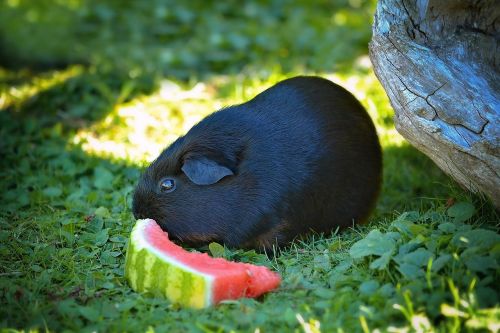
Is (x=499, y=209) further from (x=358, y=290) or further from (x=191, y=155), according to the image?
(x=191, y=155)

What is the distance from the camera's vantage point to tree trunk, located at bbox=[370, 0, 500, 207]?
4.02 meters

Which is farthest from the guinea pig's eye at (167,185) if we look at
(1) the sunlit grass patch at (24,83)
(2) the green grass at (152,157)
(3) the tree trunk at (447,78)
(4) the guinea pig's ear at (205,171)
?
(1) the sunlit grass patch at (24,83)

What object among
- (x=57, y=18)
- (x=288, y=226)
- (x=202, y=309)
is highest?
(x=57, y=18)

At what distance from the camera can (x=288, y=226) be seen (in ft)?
14.9

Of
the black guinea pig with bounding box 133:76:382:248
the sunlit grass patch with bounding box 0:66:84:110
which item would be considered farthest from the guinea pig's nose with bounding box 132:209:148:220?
the sunlit grass patch with bounding box 0:66:84:110

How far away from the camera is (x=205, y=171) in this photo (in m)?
4.38

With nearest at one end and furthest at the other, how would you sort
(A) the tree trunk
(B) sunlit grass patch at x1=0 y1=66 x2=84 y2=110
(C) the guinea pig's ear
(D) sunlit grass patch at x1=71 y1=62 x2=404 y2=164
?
(A) the tree trunk → (C) the guinea pig's ear → (D) sunlit grass patch at x1=71 y1=62 x2=404 y2=164 → (B) sunlit grass patch at x1=0 y1=66 x2=84 y2=110

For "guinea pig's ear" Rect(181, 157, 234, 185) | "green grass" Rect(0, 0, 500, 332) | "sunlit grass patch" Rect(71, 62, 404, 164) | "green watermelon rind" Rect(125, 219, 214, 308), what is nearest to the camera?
"green grass" Rect(0, 0, 500, 332)

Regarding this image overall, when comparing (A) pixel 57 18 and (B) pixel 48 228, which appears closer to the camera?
(B) pixel 48 228

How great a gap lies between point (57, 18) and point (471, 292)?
8.55 m

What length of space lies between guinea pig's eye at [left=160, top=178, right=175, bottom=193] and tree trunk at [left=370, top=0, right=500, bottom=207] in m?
1.55

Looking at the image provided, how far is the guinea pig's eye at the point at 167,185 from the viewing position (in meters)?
4.56

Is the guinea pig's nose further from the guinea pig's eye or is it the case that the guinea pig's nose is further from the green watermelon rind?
the green watermelon rind

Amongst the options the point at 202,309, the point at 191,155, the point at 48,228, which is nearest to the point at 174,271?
the point at 202,309
